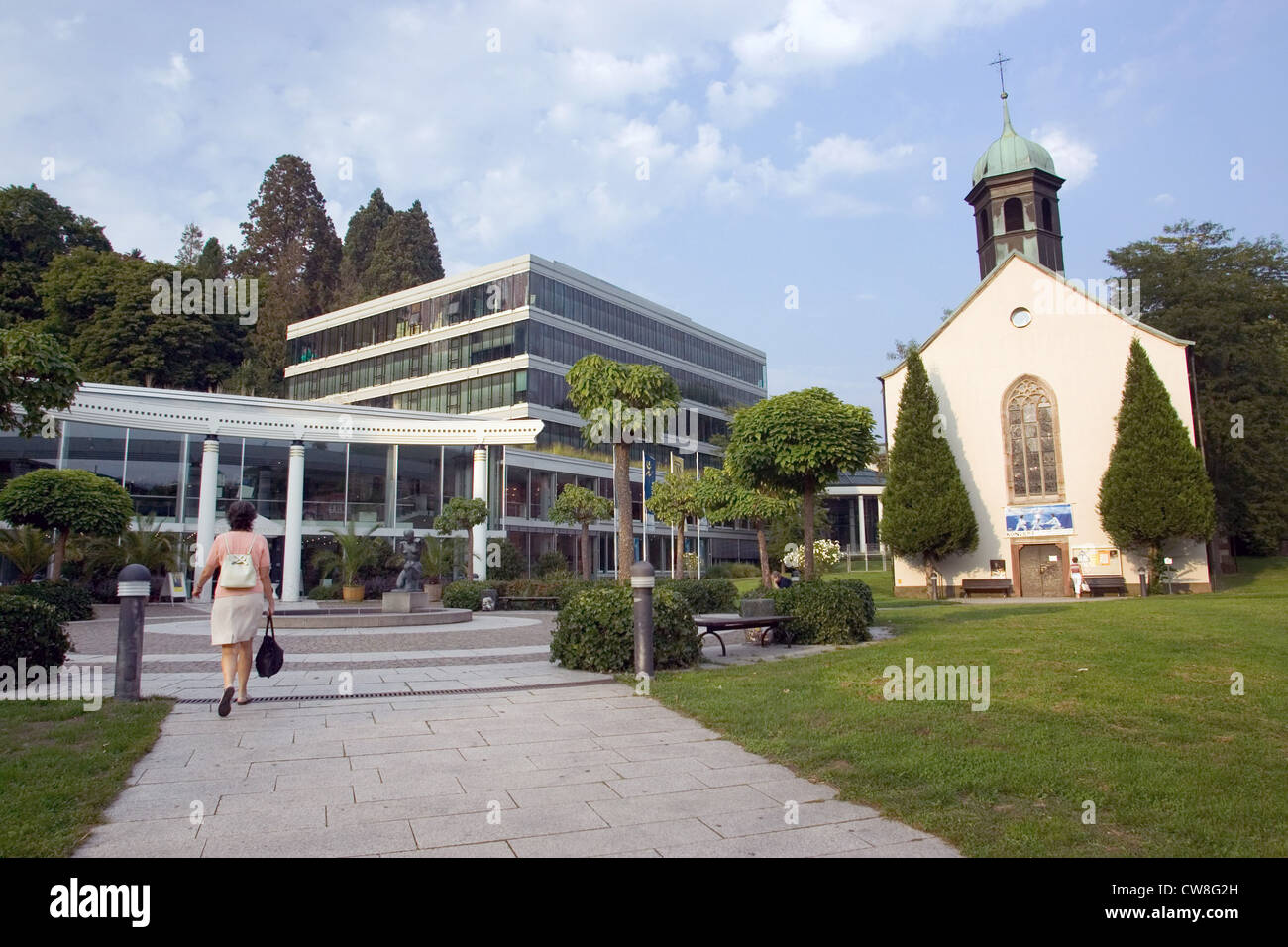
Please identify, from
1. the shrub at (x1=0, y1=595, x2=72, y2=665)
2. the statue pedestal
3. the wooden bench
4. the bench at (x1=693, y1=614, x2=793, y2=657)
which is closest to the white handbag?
the shrub at (x1=0, y1=595, x2=72, y2=665)

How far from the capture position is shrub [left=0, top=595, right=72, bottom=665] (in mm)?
8766

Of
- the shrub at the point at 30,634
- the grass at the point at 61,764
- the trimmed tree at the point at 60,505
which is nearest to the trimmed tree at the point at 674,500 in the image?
the trimmed tree at the point at 60,505

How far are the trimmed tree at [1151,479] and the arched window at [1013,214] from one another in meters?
9.54

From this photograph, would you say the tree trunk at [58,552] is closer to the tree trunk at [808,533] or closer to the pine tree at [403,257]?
the tree trunk at [808,533]

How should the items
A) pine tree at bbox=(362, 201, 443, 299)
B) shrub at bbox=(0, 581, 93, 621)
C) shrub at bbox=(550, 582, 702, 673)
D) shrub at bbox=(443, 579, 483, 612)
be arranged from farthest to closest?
pine tree at bbox=(362, 201, 443, 299) → shrub at bbox=(443, 579, 483, 612) → shrub at bbox=(0, 581, 93, 621) → shrub at bbox=(550, 582, 702, 673)

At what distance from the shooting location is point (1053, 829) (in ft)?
13.5

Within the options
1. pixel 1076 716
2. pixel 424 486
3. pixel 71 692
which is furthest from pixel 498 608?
pixel 1076 716

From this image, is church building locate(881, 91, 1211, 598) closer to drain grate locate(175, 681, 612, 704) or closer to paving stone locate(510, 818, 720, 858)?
drain grate locate(175, 681, 612, 704)

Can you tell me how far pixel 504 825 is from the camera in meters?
4.36

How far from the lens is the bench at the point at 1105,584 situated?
29.8m

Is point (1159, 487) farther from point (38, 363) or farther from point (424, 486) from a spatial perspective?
point (38, 363)

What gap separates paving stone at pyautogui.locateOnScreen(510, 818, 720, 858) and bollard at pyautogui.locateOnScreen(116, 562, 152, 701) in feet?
19.2

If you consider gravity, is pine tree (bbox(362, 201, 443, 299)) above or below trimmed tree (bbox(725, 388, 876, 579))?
above
